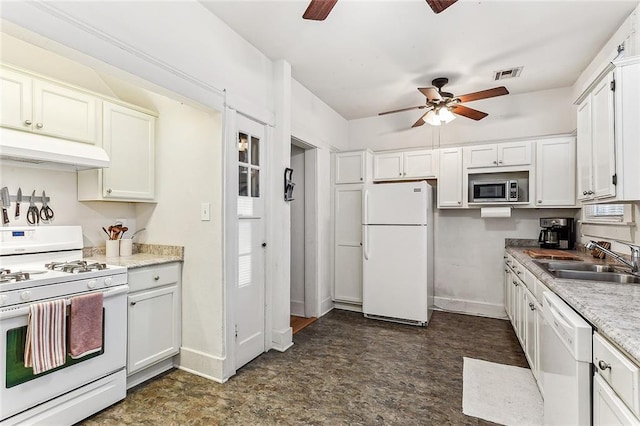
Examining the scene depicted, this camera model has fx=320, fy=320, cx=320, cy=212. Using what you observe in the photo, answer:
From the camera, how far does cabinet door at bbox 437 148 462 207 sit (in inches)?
155

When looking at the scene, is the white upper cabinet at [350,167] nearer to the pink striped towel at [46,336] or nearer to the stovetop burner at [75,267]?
the stovetop burner at [75,267]

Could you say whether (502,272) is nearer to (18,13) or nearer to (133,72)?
(133,72)

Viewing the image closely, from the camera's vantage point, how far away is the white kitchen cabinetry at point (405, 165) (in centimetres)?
412

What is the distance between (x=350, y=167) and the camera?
171 inches

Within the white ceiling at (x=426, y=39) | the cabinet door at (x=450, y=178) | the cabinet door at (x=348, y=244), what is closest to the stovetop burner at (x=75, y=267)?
the white ceiling at (x=426, y=39)

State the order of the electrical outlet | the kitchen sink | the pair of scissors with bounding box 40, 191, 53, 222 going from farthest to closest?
1. the electrical outlet
2. the pair of scissors with bounding box 40, 191, 53, 222
3. the kitchen sink

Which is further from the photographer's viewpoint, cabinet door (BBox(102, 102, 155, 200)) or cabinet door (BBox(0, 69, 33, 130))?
cabinet door (BBox(102, 102, 155, 200))

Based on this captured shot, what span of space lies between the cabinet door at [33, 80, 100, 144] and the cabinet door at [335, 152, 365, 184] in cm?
275

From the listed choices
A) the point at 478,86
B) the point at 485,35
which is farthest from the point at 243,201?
the point at 478,86

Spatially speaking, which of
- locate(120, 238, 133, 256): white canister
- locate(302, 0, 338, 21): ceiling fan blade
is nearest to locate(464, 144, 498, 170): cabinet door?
locate(302, 0, 338, 21): ceiling fan blade

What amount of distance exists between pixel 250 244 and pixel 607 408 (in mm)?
2391

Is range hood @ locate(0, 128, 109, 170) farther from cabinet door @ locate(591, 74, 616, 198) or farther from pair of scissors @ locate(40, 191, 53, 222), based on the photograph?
cabinet door @ locate(591, 74, 616, 198)

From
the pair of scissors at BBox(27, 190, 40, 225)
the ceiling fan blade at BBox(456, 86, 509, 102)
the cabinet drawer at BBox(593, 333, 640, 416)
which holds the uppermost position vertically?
the ceiling fan blade at BBox(456, 86, 509, 102)

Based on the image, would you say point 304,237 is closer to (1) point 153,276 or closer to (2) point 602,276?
(1) point 153,276
